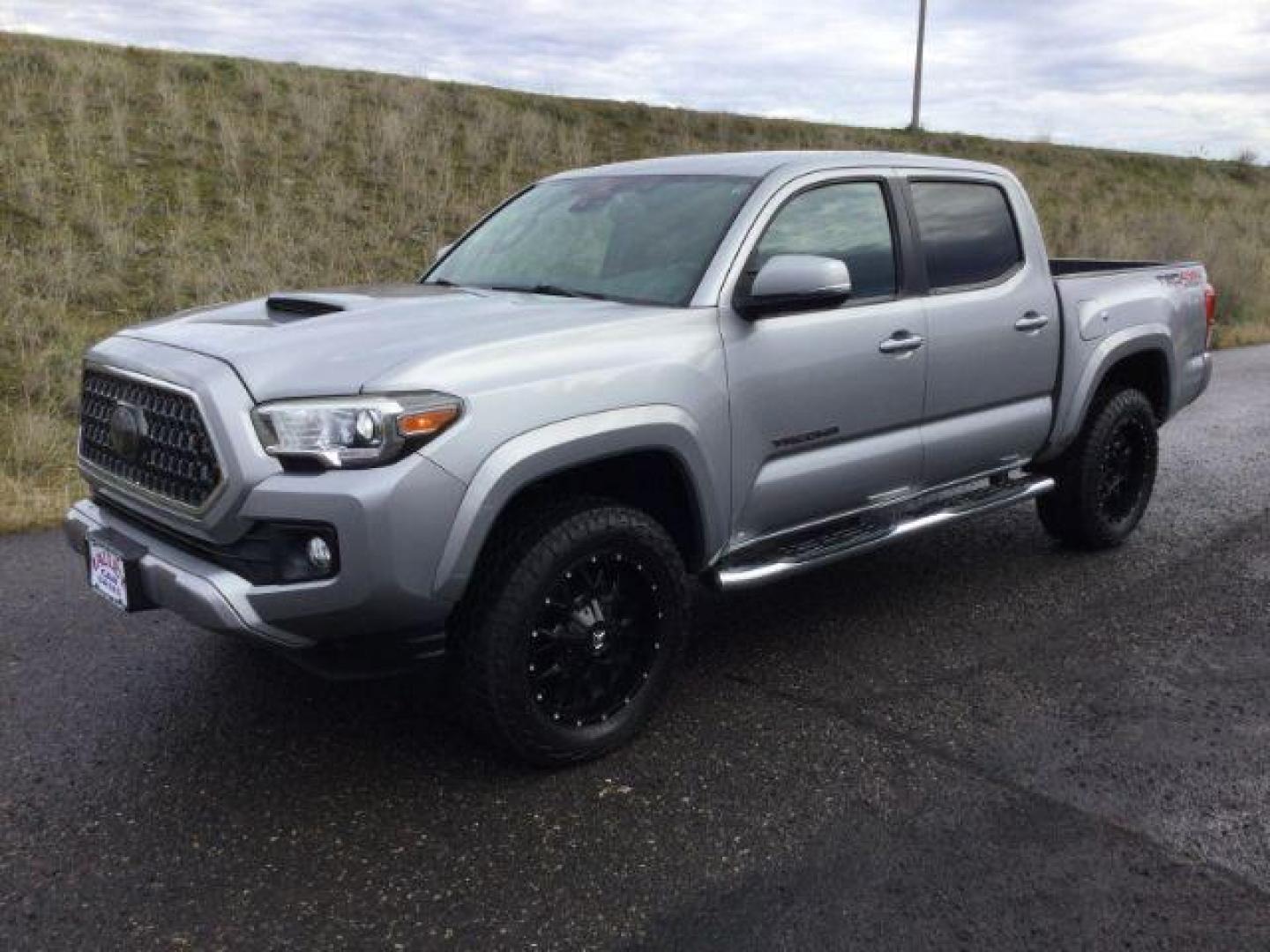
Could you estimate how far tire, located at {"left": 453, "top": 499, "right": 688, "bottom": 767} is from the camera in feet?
10.4

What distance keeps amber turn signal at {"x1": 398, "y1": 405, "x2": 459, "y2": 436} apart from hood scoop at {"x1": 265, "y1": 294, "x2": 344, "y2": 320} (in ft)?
2.60

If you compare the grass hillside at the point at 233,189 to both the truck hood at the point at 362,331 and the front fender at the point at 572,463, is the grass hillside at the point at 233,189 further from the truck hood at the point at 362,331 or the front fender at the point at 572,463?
the front fender at the point at 572,463

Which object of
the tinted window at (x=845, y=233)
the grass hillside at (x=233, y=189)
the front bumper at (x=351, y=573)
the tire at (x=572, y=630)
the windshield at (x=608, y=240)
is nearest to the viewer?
the front bumper at (x=351, y=573)

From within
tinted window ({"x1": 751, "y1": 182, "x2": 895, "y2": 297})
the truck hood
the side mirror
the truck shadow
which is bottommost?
the truck shadow

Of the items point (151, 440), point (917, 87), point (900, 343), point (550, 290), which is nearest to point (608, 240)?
point (550, 290)

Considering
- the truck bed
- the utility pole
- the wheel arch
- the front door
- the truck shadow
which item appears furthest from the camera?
the utility pole

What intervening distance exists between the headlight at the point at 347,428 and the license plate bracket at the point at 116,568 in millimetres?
618

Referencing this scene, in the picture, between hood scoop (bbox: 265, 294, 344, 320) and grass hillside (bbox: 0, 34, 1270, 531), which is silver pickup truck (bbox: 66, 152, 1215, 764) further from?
grass hillside (bbox: 0, 34, 1270, 531)

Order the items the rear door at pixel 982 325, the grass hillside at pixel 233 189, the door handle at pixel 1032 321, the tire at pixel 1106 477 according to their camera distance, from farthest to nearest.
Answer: the grass hillside at pixel 233 189
the tire at pixel 1106 477
the door handle at pixel 1032 321
the rear door at pixel 982 325

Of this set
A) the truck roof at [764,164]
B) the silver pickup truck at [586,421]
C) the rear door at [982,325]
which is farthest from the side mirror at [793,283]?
the rear door at [982,325]

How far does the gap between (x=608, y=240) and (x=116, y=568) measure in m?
2.00

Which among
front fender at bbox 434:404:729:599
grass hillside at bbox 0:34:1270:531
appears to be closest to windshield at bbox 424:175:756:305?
front fender at bbox 434:404:729:599

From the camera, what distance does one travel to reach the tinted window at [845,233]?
401cm

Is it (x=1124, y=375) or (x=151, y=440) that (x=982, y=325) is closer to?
(x=1124, y=375)
